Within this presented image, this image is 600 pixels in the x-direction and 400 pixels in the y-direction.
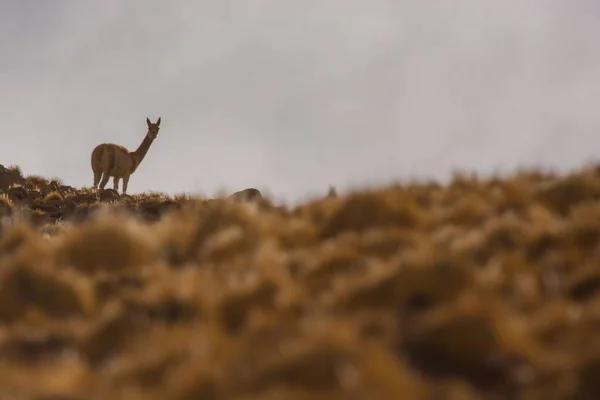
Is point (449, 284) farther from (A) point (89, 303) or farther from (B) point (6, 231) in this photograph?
(B) point (6, 231)

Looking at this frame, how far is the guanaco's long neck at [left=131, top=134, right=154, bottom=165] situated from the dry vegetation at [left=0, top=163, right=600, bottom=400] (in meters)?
26.1

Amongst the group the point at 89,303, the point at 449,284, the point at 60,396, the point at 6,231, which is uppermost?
the point at 6,231

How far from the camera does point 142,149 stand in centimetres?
3534

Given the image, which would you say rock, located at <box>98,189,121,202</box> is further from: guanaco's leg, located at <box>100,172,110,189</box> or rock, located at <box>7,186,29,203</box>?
guanaco's leg, located at <box>100,172,110,189</box>

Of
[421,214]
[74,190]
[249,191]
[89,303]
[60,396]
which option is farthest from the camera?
[74,190]

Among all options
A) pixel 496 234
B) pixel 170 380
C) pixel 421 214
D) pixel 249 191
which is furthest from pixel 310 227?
pixel 249 191

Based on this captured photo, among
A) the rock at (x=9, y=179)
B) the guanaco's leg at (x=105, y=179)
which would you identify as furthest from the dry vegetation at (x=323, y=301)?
the guanaco's leg at (x=105, y=179)

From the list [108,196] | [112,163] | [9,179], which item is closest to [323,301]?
[108,196]

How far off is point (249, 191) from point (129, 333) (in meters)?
14.1

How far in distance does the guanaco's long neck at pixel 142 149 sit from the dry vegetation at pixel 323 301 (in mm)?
26105

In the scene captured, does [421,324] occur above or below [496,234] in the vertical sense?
below

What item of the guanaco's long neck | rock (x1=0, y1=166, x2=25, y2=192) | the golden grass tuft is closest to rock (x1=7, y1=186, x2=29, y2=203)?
rock (x1=0, y1=166, x2=25, y2=192)

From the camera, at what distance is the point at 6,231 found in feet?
28.7

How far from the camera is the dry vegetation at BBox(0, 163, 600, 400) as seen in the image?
470 cm
